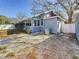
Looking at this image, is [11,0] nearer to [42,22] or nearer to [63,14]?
[42,22]

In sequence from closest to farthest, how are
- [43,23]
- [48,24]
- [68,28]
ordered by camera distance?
[68,28], [48,24], [43,23]

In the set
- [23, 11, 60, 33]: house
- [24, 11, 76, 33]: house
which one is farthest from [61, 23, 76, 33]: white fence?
[23, 11, 60, 33]: house

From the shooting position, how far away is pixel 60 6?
29.5 meters

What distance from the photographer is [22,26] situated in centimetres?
3153

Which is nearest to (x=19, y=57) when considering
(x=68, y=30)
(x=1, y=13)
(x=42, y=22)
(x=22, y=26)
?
(x=68, y=30)

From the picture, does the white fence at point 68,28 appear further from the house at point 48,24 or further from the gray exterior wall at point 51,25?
the gray exterior wall at point 51,25

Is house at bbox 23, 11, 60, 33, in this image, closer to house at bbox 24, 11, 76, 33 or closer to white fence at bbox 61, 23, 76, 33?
house at bbox 24, 11, 76, 33

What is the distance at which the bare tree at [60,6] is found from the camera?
91.2ft

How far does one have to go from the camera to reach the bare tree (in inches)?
1095

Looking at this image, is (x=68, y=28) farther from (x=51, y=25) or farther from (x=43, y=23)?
(x=43, y=23)

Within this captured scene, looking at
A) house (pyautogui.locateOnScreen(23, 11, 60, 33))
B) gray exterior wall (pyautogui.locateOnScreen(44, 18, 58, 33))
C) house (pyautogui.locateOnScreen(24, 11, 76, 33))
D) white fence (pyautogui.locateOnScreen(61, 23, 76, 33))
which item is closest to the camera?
white fence (pyautogui.locateOnScreen(61, 23, 76, 33))

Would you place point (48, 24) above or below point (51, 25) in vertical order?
above

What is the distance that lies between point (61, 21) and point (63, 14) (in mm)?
5728

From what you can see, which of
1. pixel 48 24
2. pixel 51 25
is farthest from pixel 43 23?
pixel 51 25
